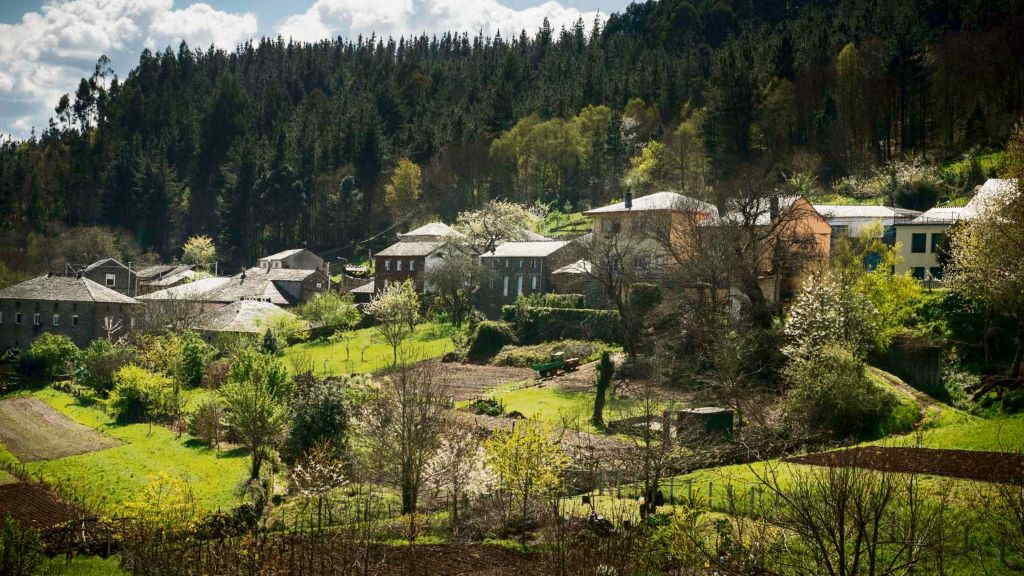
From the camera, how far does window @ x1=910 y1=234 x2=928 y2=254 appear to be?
170 ft

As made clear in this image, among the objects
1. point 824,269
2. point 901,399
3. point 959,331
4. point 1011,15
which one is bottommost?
point 901,399

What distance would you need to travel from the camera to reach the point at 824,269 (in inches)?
1802

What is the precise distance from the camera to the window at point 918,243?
51.9 metres

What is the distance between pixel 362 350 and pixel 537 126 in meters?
50.0

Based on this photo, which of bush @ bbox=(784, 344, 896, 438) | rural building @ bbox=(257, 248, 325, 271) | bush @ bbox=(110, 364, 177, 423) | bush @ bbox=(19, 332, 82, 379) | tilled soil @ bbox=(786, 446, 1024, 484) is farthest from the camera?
rural building @ bbox=(257, 248, 325, 271)

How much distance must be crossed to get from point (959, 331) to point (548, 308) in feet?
87.8

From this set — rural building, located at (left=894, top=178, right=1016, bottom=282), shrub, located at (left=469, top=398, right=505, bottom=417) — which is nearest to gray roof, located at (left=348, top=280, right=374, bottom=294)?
shrub, located at (left=469, top=398, right=505, bottom=417)

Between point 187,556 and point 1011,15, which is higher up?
point 1011,15

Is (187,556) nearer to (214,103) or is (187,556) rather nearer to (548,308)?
(548,308)

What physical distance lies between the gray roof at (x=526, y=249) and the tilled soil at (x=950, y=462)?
40.5m

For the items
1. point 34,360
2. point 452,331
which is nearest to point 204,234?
point 34,360

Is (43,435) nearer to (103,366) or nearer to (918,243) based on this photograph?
(103,366)

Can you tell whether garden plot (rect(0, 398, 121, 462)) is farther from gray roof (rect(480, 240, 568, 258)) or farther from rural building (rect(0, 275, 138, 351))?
gray roof (rect(480, 240, 568, 258))

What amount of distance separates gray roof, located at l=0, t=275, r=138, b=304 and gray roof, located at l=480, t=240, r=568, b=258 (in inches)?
1210
